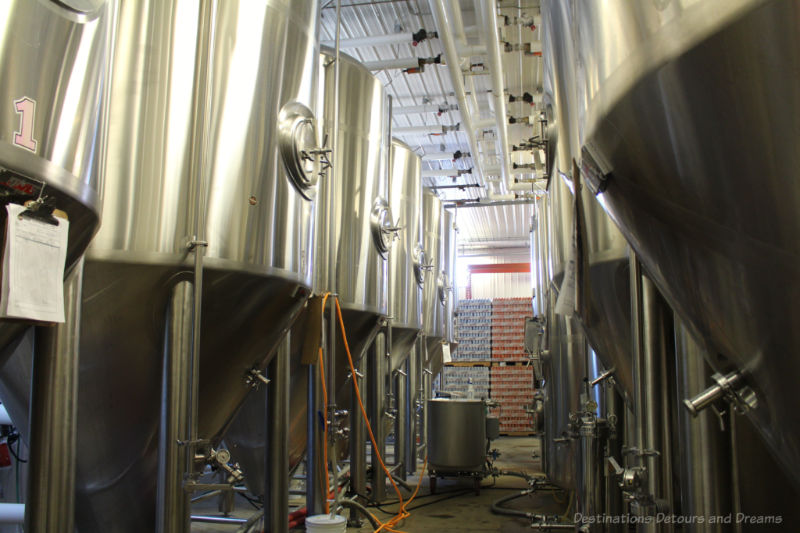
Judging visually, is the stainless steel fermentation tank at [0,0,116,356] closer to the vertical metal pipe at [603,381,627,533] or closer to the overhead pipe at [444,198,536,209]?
the vertical metal pipe at [603,381,627,533]

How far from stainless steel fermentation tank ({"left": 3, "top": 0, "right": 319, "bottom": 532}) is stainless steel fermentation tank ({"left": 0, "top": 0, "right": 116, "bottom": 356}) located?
604mm

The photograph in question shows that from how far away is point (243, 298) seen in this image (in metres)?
2.41

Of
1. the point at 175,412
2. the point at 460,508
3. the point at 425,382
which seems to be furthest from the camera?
the point at 425,382

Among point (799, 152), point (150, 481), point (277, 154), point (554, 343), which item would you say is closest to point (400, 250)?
point (554, 343)

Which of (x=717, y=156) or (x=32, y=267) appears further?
(x=32, y=267)

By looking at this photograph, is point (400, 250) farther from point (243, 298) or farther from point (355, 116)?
point (243, 298)

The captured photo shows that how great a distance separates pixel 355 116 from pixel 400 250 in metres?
1.66

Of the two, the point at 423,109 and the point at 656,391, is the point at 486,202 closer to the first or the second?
the point at 423,109

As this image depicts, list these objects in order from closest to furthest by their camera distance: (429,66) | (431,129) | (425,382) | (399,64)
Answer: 1. (399,64)
2. (429,66)
3. (431,129)
4. (425,382)

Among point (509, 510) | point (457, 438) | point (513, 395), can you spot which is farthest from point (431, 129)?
point (513, 395)

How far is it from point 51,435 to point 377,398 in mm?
3775

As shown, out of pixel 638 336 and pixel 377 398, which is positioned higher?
pixel 638 336

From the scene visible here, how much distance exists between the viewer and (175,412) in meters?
2.11

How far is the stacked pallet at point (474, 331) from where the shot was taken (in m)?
12.6
